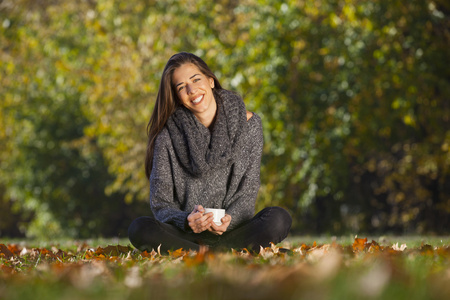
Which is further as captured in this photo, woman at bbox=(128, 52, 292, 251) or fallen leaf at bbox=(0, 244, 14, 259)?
fallen leaf at bbox=(0, 244, 14, 259)

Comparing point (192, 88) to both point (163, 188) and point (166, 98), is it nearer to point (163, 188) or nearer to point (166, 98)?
point (166, 98)

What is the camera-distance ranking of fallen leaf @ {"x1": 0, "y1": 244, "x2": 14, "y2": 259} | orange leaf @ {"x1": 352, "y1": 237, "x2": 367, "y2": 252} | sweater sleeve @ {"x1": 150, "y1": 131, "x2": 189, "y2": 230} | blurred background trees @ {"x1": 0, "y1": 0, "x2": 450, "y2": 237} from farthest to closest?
1. blurred background trees @ {"x1": 0, "y1": 0, "x2": 450, "y2": 237}
2. fallen leaf @ {"x1": 0, "y1": 244, "x2": 14, "y2": 259}
3. sweater sleeve @ {"x1": 150, "y1": 131, "x2": 189, "y2": 230}
4. orange leaf @ {"x1": 352, "y1": 237, "x2": 367, "y2": 252}

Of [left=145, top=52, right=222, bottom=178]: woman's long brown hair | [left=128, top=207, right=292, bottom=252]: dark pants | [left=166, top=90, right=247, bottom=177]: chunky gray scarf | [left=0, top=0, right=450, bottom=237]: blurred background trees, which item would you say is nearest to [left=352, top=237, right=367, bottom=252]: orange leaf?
[left=128, top=207, right=292, bottom=252]: dark pants

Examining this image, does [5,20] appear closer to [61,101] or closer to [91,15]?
[91,15]

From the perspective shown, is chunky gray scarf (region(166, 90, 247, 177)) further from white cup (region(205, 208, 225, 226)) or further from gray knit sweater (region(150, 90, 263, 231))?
white cup (region(205, 208, 225, 226))

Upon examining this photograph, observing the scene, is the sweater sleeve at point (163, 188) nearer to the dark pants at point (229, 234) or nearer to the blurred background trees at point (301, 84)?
the dark pants at point (229, 234)

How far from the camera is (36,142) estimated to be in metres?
12.9

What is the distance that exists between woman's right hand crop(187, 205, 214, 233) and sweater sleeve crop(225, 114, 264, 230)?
34cm

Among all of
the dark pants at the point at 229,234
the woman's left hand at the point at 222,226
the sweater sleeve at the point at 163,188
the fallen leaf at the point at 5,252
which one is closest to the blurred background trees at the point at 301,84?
the sweater sleeve at the point at 163,188

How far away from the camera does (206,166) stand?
12.1 feet

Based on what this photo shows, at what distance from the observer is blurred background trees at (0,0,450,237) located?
790 centimetres

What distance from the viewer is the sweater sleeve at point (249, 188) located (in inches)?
142

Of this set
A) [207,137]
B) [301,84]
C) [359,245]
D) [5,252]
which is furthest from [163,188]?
[301,84]

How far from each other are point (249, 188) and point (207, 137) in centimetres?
42
